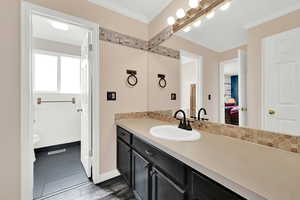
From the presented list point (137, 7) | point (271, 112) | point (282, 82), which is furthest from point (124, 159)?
point (137, 7)

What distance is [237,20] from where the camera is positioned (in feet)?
3.53

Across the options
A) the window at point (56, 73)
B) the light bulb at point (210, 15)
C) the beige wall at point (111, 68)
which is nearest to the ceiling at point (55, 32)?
the window at point (56, 73)

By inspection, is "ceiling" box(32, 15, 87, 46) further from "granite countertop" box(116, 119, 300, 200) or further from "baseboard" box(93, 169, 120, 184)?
"granite countertop" box(116, 119, 300, 200)

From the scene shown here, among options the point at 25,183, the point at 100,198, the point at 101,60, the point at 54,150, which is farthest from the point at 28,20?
the point at 54,150

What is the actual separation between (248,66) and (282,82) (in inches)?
9.7

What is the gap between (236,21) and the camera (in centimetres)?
109

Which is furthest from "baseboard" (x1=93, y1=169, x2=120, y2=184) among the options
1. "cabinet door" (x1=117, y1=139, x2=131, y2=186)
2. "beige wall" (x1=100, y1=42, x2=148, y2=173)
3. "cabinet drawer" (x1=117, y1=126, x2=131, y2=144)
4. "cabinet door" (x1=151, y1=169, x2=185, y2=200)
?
"cabinet door" (x1=151, y1=169, x2=185, y2=200)

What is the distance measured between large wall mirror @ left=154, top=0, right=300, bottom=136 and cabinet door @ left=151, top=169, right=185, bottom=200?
70cm

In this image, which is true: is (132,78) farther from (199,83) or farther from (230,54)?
(230,54)

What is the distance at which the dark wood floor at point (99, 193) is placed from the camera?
1501mm

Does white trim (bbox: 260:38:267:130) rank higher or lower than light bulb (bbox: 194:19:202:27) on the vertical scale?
lower

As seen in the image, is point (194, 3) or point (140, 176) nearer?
point (140, 176)

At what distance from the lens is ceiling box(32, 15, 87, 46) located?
7.48 ft
